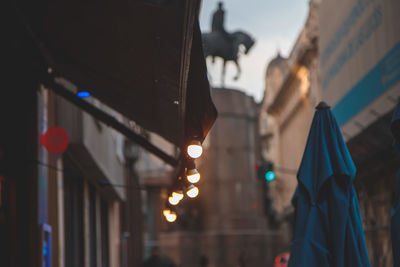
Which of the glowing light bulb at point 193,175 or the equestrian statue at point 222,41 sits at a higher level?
the equestrian statue at point 222,41

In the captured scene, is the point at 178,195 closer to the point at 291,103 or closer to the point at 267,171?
the point at 267,171

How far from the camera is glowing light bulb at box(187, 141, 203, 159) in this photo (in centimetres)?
730

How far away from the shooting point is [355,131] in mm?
20266

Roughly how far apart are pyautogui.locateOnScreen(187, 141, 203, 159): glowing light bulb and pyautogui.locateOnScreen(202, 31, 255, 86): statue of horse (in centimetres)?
769

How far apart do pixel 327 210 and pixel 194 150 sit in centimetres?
129

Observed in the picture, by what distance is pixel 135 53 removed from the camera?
7527mm

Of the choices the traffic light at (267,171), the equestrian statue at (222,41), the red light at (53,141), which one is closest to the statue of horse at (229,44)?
the equestrian statue at (222,41)

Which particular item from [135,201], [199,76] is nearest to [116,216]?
[135,201]

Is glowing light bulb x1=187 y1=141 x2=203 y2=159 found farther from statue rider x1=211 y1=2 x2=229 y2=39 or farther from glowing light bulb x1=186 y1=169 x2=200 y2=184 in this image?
statue rider x1=211 y1=2 x2=229 y2=39

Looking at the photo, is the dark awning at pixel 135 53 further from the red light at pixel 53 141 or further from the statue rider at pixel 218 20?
the statue rider at pixel 218 20

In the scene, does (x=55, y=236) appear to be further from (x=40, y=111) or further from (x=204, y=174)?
(x=204, y=174)

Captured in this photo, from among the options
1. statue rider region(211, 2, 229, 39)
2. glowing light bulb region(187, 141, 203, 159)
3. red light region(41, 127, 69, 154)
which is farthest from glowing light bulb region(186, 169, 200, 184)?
statue rider region(211, 2, 229, 39)

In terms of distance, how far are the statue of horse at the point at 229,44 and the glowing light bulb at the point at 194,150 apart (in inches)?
303

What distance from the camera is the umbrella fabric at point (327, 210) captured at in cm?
655
